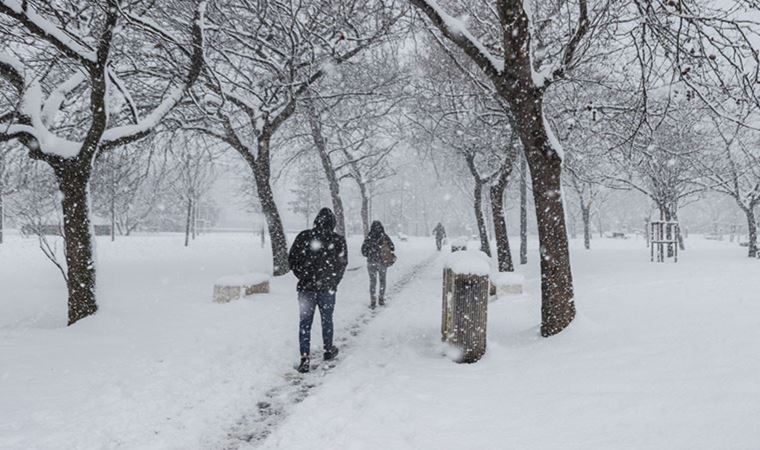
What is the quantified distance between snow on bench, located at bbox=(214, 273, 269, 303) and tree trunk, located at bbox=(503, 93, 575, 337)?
623cm

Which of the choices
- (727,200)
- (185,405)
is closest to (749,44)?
(185,405)

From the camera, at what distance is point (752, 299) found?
6371 mm

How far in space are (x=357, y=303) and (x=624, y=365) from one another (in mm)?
6388

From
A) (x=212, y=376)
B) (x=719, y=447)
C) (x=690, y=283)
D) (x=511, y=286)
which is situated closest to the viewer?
(x=719, y=447)

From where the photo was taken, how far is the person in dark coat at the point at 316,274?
5734 millimetres

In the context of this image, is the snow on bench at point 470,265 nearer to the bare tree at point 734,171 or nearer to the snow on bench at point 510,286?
the snow on bench at point 510,286

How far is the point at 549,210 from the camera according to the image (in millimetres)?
6039

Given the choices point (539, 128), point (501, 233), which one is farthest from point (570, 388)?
point (501, 233)

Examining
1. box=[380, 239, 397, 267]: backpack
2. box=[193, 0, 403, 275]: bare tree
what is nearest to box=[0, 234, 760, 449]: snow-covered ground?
box=[380, 239, 397, 267]: backpack

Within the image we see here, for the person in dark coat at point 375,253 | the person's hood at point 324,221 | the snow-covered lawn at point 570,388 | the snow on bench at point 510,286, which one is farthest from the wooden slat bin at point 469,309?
the snow on bench at point 510,286

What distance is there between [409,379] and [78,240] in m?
5.83

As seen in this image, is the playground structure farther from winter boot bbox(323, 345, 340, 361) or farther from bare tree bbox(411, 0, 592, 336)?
winter boot bbox(323, 345, 340, 361)

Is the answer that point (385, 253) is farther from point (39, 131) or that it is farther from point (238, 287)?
point (39, 131)

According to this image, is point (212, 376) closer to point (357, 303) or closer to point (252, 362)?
point (252, 362)
